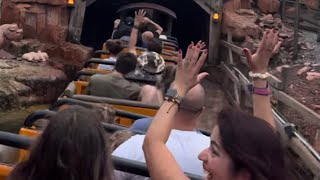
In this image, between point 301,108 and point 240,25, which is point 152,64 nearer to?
point 301,108

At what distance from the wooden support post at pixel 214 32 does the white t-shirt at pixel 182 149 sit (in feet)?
30.0

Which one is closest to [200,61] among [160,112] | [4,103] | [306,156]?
[160,112]

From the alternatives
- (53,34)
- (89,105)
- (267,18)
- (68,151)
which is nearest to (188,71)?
(68,151)

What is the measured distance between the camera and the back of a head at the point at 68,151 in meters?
1.38

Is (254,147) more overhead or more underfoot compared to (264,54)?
more underfoot

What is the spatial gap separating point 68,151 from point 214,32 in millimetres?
10297

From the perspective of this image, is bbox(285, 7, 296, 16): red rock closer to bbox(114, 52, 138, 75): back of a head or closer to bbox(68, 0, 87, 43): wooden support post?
bbox(68, 0, 87, 43): wooden support post

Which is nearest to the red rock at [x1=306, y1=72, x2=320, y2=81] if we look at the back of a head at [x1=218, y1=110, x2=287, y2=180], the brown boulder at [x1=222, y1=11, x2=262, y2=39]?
the brown boulder at [x1=222, y1=11, x2=262, y2=39]

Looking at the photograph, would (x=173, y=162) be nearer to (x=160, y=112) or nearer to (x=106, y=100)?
(x=160, y=112)

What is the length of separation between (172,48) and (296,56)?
3.24 metres

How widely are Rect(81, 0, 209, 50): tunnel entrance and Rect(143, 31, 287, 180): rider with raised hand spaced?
12176mm

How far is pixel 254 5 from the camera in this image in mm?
12539

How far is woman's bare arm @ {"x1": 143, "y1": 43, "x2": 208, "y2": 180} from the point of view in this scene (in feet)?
5.25

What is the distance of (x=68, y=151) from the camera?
1.38m
